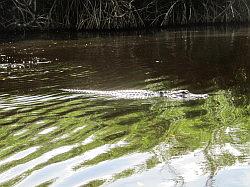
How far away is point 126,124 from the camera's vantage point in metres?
4.96

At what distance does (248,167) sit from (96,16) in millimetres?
13711

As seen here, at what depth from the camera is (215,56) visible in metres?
9.59

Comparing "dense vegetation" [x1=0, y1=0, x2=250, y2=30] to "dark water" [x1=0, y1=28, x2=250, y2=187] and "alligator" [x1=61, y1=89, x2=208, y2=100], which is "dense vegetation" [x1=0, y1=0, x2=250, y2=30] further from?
"alligator" [x1=61, y1=89, x2=208, y2=100]

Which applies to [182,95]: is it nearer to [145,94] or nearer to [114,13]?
[145,94]

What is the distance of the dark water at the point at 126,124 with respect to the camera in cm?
373

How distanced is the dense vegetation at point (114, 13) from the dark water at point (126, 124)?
7.34 m

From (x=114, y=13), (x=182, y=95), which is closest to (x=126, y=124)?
(x=182, y=95)

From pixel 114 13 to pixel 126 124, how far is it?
1225 centimetres

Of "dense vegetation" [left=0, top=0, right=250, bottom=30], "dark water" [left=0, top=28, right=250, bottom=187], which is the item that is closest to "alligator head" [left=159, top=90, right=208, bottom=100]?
"dark water" [left=0, top=28, right=250, bottom=187]

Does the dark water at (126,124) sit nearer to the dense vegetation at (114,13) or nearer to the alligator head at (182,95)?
the alligator head at (182,95)

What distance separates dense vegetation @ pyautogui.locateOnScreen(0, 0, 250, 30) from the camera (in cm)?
1700

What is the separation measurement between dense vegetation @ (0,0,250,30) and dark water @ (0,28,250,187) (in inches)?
289

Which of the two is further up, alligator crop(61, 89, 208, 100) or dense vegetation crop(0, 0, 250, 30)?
dense vegetation crop(0, 0, 250, 30)

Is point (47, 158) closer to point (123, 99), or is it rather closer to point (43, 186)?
point (43, 186)
